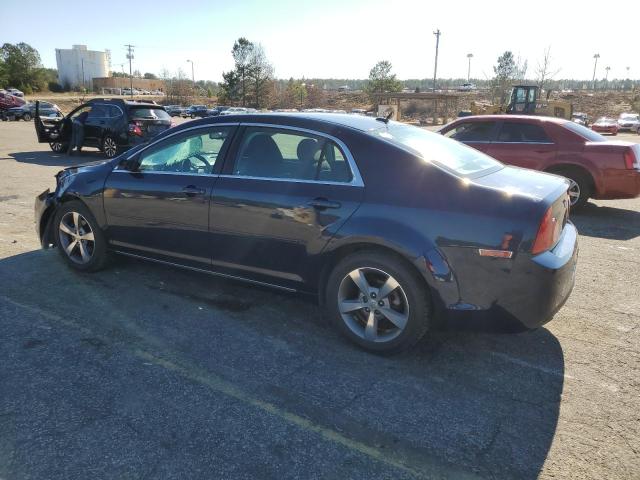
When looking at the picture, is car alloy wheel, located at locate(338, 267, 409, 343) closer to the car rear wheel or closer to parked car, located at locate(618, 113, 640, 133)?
the car rear wheel

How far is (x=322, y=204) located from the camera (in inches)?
138

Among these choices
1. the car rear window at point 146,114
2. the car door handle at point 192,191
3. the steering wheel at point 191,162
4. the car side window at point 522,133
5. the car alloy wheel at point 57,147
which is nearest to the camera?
the car door handle at point 192,191

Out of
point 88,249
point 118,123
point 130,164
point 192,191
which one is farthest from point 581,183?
point 118,123

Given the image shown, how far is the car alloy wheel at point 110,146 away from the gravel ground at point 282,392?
34.8ft

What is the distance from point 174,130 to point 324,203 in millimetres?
1765

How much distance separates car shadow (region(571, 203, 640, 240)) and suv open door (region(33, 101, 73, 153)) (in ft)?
46.8

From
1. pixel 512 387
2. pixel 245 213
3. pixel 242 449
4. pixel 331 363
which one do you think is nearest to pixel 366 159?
pixel 245 213

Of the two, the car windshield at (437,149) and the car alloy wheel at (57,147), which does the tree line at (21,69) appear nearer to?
the car alloy wheel at (57,147)

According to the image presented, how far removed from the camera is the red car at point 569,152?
7.75 m

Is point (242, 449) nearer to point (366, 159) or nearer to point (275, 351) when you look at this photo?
point (275, 351)

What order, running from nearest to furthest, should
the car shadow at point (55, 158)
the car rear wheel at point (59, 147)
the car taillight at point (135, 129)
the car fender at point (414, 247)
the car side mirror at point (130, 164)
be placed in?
the car fender at point (414, 247) < the car side mirror at point (130, 164) < the car shadow at point (55, 158) < the car taillight at point (135, 129) < the car rear wheel at point (59, 147)

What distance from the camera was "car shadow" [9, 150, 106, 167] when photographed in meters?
13.4

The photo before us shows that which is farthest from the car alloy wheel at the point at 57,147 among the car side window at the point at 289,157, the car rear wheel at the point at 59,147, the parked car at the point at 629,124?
the parked car at the point at 629,124

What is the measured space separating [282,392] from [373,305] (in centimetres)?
85
